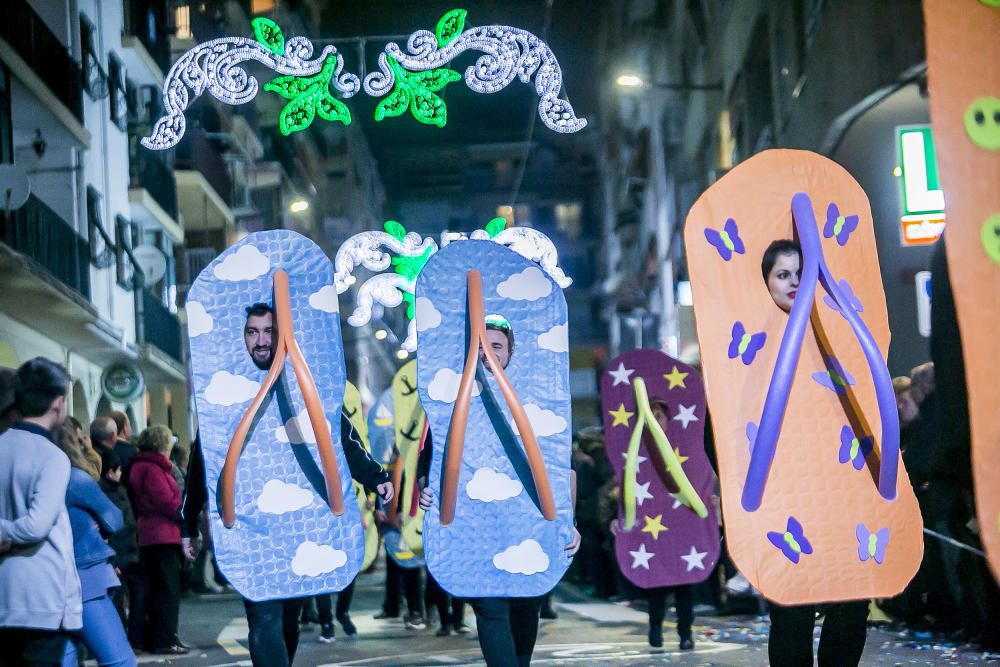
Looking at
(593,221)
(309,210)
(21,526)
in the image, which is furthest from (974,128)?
(593,221)

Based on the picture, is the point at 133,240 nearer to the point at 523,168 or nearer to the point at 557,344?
the point at 557,344

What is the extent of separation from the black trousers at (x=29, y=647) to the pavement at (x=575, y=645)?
3.55 meters

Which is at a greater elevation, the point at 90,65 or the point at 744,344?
the point at 90,65

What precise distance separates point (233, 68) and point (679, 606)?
411 cm

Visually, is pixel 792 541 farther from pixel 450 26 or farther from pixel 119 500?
pixel 119 500

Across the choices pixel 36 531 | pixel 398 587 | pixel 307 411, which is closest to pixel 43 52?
pixel 398 587

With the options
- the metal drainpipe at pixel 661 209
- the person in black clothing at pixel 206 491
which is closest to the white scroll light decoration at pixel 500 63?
the person in black clothing at pixel 206 491

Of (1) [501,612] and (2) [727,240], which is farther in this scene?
(1) [501,612]

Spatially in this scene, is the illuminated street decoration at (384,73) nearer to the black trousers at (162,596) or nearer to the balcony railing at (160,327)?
the black trousers at (162,596)

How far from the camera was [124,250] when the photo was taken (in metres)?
22.9

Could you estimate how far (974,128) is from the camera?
12.0 ft

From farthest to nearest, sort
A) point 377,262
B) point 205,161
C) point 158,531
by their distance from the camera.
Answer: point 205,161 < point 377,262 < point 158,531

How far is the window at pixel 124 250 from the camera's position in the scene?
23344mm

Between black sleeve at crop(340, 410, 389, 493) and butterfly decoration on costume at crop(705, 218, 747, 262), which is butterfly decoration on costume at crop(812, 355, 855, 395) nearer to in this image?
butterfly decoration on costume at crop(705, 218, 747, 262)
